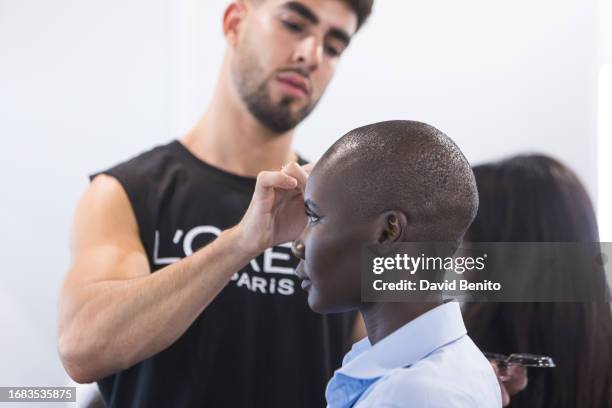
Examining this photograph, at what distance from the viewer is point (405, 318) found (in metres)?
0.96

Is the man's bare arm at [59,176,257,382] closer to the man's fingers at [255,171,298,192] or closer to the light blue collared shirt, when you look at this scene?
the man's fingers at [255,171,298,192]

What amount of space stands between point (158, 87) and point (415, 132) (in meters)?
0.84

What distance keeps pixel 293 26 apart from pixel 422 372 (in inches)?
33.1

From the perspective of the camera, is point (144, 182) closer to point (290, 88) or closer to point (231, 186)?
point (231, 186)

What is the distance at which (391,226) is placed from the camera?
36.7 inches

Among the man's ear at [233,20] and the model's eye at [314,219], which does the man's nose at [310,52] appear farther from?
the model's eye at [314,219]

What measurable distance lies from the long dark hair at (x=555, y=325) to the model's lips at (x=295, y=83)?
0.41 metres

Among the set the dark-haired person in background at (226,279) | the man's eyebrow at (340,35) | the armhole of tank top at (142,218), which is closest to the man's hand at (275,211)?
the dark-haired person in background at (226,279)

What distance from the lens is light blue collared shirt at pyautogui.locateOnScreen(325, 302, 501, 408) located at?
32.2 inches

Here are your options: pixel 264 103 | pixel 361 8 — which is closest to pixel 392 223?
pixel 264 103

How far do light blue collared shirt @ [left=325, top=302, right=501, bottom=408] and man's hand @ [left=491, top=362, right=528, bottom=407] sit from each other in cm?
53

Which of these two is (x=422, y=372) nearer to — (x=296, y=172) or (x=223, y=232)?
(x=296, y=172)

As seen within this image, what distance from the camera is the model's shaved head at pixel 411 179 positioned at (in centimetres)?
92

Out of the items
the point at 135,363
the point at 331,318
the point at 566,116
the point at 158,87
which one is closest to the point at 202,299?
the point at 135,363
